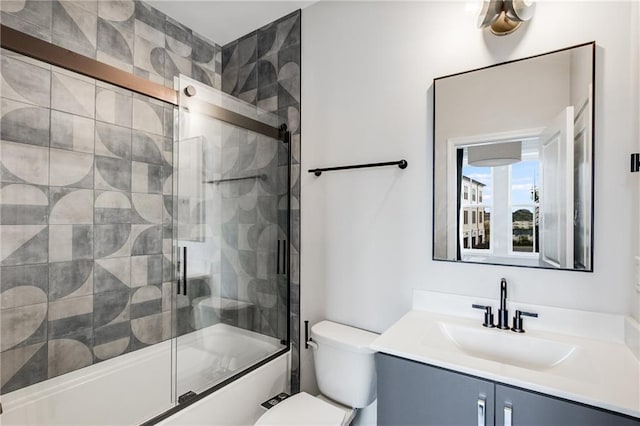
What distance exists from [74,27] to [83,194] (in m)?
0.89

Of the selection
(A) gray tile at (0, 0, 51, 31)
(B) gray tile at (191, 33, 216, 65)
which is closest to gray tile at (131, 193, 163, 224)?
(A) gray tile at (0, 0, 51, 31)

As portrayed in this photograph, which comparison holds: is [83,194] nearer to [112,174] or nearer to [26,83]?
[112,174]

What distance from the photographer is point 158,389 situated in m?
1.76

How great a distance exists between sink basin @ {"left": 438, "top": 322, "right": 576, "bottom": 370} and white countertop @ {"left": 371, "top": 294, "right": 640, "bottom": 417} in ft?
0.09

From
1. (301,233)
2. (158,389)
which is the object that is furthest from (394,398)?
(158,389)

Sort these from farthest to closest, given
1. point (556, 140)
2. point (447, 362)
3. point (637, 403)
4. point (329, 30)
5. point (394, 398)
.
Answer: point (329, 30) → point (556, 140) → point (394, 398) → point (447, 362) → point (637, 403)

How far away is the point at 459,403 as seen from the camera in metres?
1.05

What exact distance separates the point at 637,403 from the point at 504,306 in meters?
0.53

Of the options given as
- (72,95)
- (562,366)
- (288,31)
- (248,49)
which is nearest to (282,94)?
(288,31)

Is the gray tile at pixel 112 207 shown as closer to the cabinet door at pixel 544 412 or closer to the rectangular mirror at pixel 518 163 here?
the rectangular mirror at pixel 518 163

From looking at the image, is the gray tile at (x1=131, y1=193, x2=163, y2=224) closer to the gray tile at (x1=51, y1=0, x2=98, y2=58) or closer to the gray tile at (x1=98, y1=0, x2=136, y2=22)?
the gray tile at (x1=51, y1=0, x2=98, y2=58)

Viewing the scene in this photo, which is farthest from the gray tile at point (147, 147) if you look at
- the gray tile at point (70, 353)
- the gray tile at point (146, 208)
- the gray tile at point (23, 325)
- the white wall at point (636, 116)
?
the white wall at point (636, 116)

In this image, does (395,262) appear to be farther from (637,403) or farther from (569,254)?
(637,403)

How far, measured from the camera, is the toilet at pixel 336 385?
1514 millimetres
